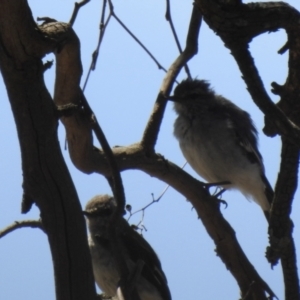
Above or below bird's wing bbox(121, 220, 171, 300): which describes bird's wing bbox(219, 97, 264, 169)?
above


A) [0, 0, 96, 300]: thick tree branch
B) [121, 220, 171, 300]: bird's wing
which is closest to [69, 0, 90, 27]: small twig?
[0, 0, 96, 300]: thick tree branch

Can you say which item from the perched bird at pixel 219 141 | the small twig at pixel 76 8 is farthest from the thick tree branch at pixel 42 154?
the perched bird at pixel 219 141

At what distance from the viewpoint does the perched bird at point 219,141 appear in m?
5.26

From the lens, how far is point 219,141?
5320mm

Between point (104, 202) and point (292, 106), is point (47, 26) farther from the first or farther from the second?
point (104, 202)

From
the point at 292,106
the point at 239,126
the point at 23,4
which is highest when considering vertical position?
the point at 239,126

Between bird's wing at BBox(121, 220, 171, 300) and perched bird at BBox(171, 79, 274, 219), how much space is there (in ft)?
2.53

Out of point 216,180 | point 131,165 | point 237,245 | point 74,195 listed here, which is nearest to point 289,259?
point 237,245

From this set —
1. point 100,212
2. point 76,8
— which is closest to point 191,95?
point 100,212

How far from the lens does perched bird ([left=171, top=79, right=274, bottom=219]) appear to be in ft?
17.3

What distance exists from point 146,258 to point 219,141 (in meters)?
1.09

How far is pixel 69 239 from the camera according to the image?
1.99 m

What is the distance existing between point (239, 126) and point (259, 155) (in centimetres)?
32

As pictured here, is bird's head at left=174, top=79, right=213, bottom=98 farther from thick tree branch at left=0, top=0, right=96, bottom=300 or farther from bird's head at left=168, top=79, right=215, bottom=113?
thick tree branch at left=0, top=0, right=96, bottom=300
